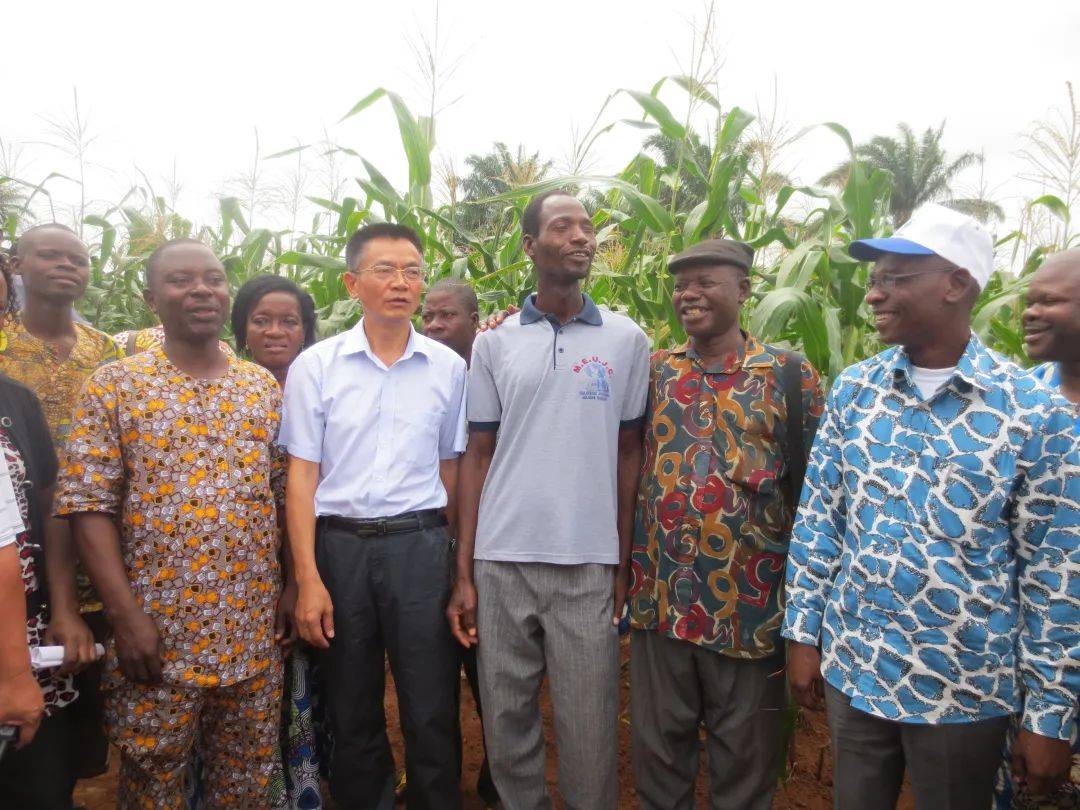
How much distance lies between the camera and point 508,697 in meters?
2.13

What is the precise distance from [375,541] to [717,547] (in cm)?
95

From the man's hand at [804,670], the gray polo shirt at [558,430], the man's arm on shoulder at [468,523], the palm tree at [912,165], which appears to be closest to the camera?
the man's hand at [804,670]

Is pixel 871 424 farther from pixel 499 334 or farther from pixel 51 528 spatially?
pixel 51 528

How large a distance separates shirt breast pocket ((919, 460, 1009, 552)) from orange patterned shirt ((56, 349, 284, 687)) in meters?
1.67

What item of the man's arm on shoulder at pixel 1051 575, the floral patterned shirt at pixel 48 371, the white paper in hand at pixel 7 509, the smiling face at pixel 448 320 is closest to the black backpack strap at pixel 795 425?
the man's arm on shoulder at pixel 1051 575

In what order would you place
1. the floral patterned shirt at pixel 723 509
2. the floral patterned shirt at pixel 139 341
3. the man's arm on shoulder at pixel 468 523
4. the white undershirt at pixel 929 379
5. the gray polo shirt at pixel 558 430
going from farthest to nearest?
the floral patterned shirt at pixel 139 341 → the man's arm on shoulder at pixel 468 523 → the gray polo shirt at pixel 558 430 → the floral patterned shirt at pixel 723 509 → the white undershirt at pixel 929 379

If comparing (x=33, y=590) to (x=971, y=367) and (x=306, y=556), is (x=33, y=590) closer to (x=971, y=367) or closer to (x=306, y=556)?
(x=306, y=556)

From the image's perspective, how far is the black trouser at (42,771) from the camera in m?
1.83

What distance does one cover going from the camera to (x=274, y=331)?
2570mm

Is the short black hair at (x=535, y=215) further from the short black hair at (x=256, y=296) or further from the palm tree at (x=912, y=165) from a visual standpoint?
the palm tree at (x=912, y=165)

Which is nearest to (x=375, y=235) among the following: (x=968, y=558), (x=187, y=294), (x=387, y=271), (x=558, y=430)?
(x=387, y=271)

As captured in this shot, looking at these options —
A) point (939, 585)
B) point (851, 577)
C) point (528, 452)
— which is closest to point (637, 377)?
point (528, 452)

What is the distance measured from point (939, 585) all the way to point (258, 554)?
1660 millimetres

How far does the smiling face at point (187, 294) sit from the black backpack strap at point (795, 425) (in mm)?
1554
